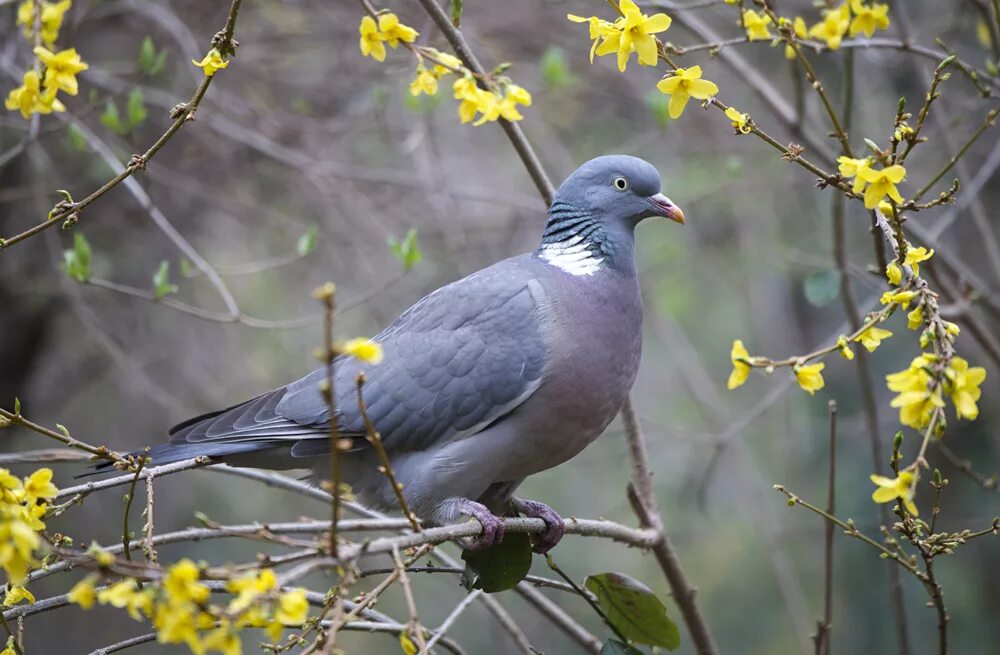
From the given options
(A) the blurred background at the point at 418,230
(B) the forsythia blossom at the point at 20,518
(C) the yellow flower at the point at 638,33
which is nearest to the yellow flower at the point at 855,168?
(C) the yellow flower at the point at 638,33

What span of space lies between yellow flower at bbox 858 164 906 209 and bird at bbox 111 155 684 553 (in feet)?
3.89

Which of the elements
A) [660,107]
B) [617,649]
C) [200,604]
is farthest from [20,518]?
[660,107]

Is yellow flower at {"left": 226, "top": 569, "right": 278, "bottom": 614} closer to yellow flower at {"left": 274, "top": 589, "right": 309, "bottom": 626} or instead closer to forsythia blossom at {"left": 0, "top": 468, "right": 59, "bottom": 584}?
yellow flower at {"left": 274, "top": 589, "right": 309, "bottom": 626}

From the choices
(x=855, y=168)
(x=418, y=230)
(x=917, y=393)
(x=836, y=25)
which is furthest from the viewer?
(x=418, y=230)

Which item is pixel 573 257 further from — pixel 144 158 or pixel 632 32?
pixel 144 158

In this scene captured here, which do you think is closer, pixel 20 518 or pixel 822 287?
pixel 20 518

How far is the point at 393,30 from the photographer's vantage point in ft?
7.25

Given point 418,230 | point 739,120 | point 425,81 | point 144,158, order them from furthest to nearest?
point 418,230 < point 425,81 < point 144,158 < point 739,120

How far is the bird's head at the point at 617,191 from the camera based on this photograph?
318 cm

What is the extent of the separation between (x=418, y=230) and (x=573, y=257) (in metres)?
2.39

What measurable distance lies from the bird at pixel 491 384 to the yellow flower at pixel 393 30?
3.43 ft

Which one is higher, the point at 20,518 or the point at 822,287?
the point at 822,287

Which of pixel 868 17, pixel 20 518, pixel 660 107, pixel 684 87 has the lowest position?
pixel 20 518

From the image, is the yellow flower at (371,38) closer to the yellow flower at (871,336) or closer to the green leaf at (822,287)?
the yellow flower at (871,336)
